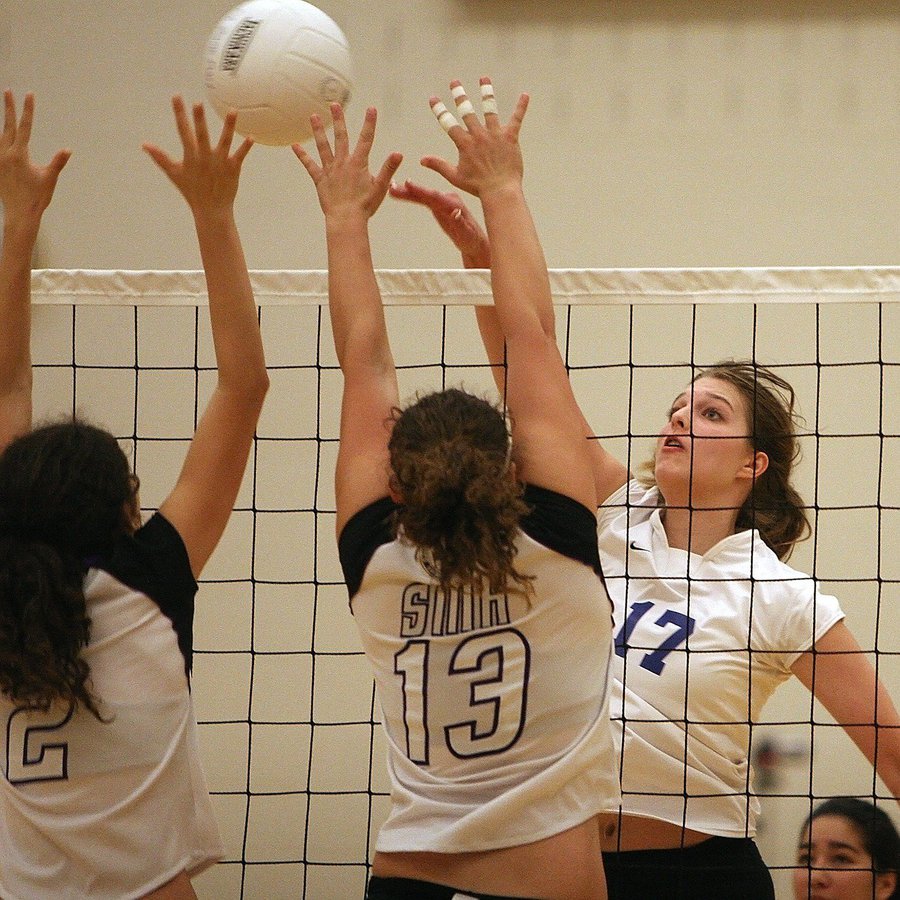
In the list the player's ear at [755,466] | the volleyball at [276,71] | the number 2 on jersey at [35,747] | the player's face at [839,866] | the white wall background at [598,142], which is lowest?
the player's face at [839,866]

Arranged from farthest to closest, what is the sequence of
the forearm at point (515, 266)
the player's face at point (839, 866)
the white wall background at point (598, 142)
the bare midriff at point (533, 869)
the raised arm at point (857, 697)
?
the white wall background at point (598, 142) → the player's face at point (839, 866) → the raised arm at point (857, 697) → the forearm at point (515, 266) → the bare midriff at point (533, 869)

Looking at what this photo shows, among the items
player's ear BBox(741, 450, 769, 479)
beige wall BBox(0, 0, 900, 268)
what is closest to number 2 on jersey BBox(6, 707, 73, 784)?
player's ear BBox(741, 450, 769, 479)

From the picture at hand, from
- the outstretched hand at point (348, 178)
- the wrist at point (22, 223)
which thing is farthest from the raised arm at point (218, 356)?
the wrist at point (22, 223)

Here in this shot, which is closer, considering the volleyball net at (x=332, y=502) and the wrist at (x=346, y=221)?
the wrist at (x=346, y=221)

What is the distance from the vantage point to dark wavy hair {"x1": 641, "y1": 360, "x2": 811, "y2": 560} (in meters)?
2.55

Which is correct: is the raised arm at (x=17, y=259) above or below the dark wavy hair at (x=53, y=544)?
above

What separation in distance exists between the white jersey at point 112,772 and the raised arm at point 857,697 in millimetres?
1104

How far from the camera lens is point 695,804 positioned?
2234mm

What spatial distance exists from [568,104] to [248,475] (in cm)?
176

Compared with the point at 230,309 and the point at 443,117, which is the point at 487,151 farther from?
the point at 230,309

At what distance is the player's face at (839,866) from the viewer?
2432 mm

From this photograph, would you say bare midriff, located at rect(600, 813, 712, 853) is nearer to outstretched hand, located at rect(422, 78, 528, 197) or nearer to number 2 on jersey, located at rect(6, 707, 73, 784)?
number 2 on jersey, located at rect(6, 707, 73, 784)

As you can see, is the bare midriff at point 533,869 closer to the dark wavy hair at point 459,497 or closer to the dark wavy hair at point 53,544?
the dark wavy hair at point 459,497

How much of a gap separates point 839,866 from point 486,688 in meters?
1.27
